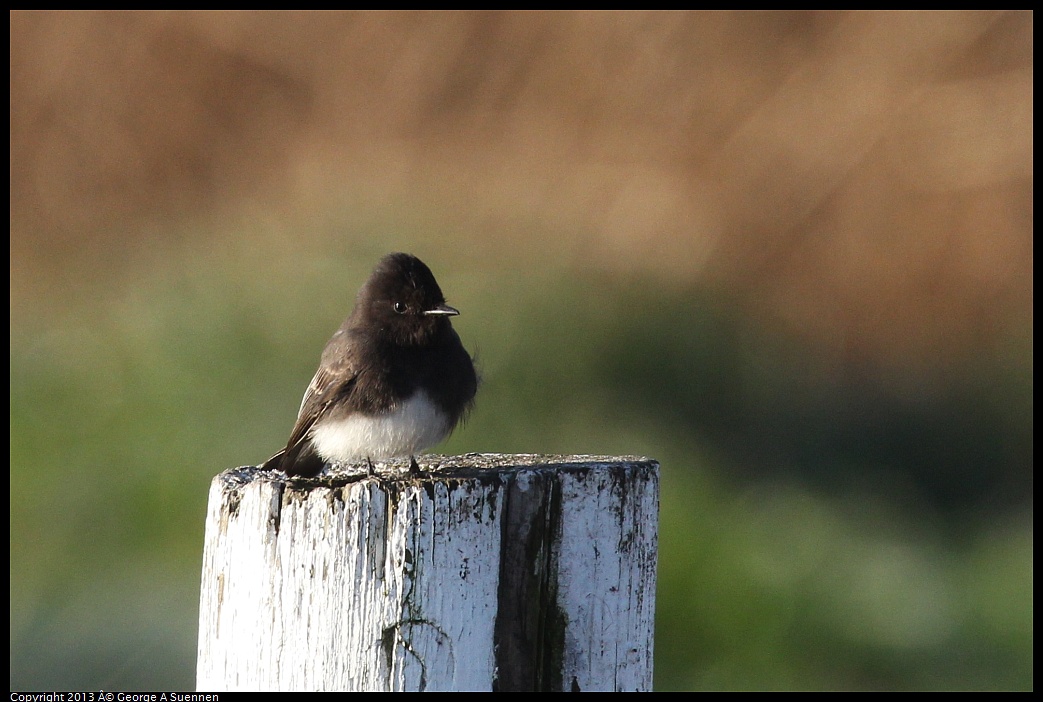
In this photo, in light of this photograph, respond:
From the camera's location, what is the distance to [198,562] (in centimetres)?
701

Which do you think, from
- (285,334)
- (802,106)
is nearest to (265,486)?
(285,334)

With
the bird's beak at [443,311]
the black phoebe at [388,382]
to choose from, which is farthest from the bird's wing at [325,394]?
the bird's beak at [443,311]

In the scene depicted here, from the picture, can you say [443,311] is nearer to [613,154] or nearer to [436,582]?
[436,582]

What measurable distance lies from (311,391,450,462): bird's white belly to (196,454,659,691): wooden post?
1471mm

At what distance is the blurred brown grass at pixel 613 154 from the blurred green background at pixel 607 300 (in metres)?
0.03

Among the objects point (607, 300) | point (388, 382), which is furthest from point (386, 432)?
point (607, 300)

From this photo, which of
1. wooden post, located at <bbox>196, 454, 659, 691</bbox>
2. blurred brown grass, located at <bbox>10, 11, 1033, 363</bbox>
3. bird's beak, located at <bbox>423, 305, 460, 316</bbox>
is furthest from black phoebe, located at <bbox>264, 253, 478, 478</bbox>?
blurred brown grass, located at <bbox>10, 11, 1033, 363</bbox>

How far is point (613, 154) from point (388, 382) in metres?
6.79

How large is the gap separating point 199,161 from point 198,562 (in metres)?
6.02

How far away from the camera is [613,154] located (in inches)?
428

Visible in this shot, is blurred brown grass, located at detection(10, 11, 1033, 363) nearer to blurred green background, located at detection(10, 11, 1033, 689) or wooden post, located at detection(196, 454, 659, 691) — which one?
blurred green background, located at detection(10, 11, 1033, 689)

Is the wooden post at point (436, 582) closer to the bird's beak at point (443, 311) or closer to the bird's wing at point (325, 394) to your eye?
the bird's beak at point (443, 311)

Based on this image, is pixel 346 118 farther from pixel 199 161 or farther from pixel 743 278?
pixel 743 278

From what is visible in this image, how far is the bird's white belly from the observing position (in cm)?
450
